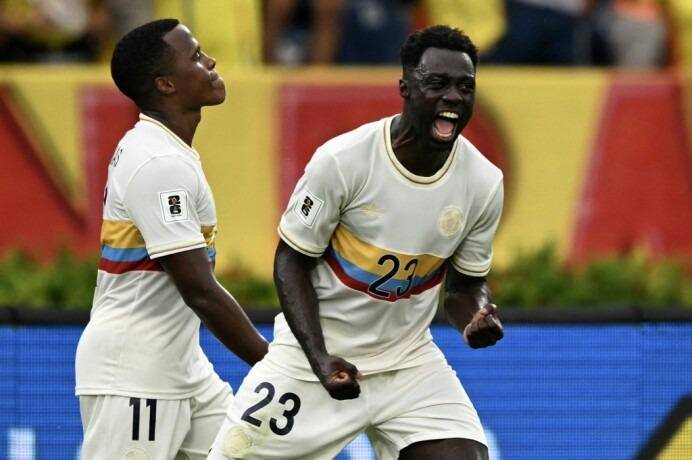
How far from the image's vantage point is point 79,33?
35.6 feet

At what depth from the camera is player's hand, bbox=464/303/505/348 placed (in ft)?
17.7

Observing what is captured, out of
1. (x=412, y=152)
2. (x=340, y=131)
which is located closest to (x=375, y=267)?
(x=412, y=152)

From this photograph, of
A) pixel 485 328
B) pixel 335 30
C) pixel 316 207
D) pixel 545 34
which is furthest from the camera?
pixel 545 34

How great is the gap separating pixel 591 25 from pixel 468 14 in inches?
42.3

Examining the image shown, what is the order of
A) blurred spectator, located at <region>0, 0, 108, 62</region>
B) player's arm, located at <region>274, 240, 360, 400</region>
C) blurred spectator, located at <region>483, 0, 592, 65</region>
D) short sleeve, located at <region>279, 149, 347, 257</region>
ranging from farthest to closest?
blurred spectator, located at <region>483, 0, 592, 65</region>, blurred spectator, located at <region>0, 0, 108, 62</region>, short sleeve, located at <region>279, 149, 347, 257</region>, player's arm, located at <region>274, 240, 360, 400</region>

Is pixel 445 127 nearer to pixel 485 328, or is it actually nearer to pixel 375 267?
pixel 375 267

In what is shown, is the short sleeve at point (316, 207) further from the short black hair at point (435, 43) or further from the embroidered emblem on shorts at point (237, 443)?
the embroidered emblem on shorts at point (237, 443)

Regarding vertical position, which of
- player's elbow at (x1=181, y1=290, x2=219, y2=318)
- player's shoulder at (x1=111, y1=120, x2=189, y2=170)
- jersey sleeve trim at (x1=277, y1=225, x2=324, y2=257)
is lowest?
player's elbow at (x1=181, y1=290, x2=219, y2=318)

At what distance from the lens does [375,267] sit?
18.8 ft

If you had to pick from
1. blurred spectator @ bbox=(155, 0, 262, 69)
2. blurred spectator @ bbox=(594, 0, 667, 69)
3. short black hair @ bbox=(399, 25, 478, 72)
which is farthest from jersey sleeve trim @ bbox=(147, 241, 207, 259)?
blurred spectator @ bbox=(594, 0, 667, 69)

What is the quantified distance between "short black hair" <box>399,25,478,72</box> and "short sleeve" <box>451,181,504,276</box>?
0.57 metres

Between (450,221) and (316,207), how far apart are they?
52 cm

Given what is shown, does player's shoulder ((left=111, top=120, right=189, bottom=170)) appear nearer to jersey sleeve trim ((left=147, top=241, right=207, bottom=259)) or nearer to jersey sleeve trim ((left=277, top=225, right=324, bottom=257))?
jersey sleeve trim ((left=147, top=241, right=207, bottom=259))

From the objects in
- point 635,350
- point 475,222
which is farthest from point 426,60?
point 635,350
